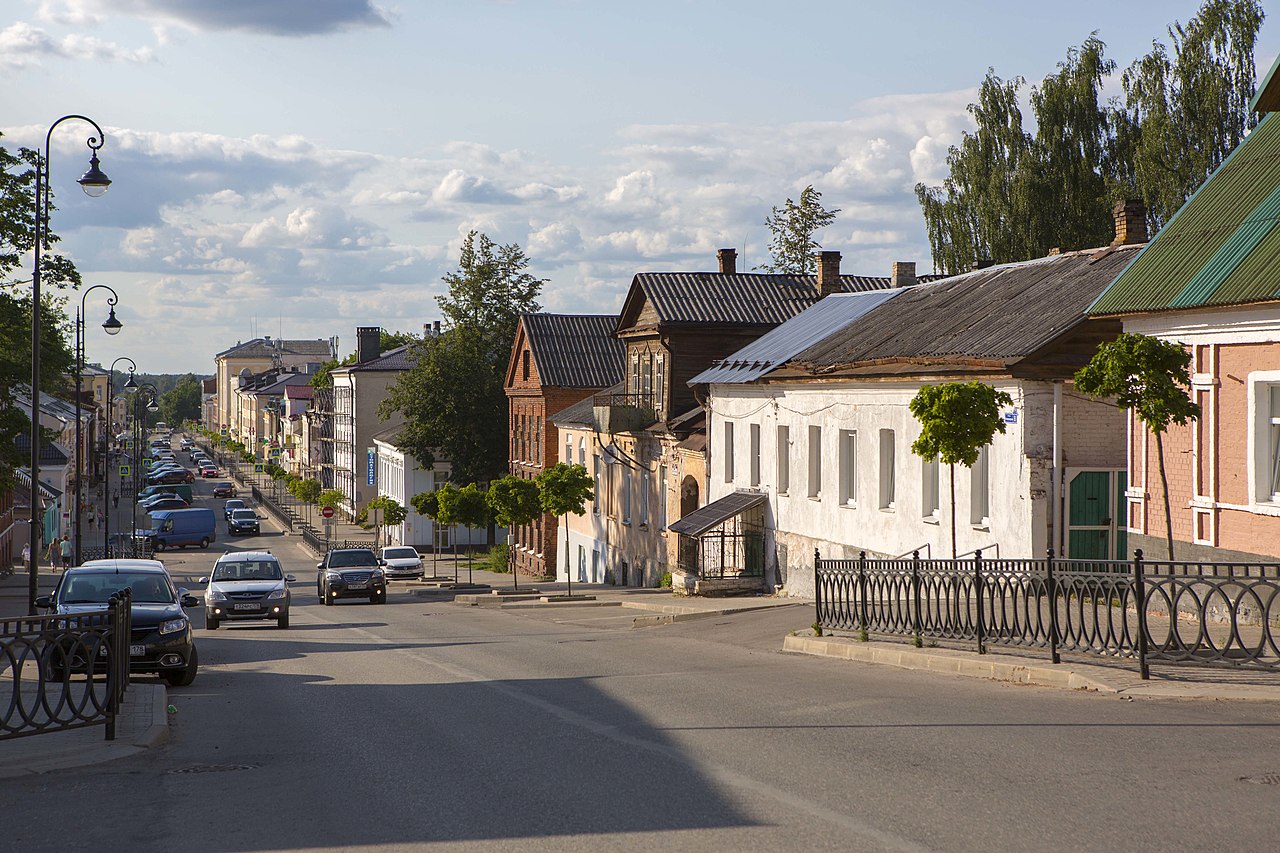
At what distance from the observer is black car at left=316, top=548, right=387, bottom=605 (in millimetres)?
40469

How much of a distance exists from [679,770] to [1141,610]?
231 inches

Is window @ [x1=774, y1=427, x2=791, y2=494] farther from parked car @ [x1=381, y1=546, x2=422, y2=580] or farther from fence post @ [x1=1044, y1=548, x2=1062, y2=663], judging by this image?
parked car @ [x1=381, y1=546, x2=422, y2=580]

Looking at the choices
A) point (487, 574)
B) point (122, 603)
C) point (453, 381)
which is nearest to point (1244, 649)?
point (122, 603)

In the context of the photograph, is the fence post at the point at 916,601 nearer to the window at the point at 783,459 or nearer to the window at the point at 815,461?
the window at the point at 815,461

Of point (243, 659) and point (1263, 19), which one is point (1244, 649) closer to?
point (243, 659)

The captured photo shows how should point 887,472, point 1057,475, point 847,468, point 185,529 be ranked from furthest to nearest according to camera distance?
point 185,529
point 847,468
point 887,472
point 1057,475

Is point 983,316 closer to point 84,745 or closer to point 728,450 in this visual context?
point 728,450

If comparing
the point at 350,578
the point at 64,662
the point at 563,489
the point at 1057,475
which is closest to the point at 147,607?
the point at 64,662

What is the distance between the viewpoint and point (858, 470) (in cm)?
2817

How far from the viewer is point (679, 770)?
962 cm

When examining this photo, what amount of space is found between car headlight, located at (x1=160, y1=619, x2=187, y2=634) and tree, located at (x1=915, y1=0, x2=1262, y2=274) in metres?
40.5

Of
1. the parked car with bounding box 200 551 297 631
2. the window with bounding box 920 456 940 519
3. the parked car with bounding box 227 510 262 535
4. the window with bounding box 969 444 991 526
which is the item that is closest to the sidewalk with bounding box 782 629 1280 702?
the window with bounding box 969 444 991 526

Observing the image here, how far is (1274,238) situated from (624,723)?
1125cm

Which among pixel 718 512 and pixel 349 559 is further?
pixel 349 559
